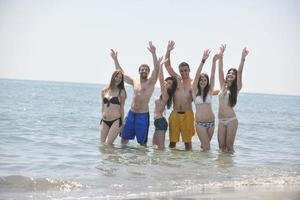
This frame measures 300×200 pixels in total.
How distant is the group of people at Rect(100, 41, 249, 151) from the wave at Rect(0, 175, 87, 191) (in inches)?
119

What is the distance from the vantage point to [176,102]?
32.4 ft

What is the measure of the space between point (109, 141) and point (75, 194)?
12.3 ft

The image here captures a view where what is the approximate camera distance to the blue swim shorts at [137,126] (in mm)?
9922

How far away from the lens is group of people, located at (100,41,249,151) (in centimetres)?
959

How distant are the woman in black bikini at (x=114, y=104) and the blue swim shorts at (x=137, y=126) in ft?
0.56

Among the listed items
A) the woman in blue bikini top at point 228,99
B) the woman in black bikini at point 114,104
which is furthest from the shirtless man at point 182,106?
the woman in black bikini at point 114,104

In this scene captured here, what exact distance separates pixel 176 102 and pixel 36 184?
3.90 metres

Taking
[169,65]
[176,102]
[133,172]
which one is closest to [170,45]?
[169,65]

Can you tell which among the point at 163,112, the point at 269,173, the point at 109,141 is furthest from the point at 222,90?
the point at 109,141

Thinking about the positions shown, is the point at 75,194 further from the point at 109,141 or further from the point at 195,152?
the point at 195,152

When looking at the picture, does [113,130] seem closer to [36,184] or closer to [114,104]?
[114,104]

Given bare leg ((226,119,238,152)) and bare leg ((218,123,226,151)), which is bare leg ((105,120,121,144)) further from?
bare leg ((226,119,238,152))

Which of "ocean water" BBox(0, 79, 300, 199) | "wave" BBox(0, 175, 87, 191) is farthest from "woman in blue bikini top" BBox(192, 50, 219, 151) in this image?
"wave" BBox(0, 175, 87, 191)

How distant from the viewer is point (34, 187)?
680cm
